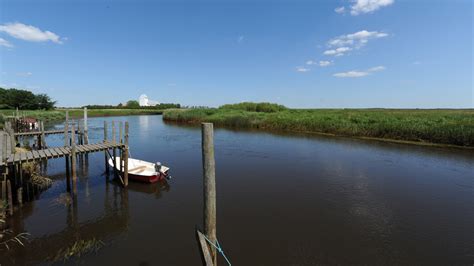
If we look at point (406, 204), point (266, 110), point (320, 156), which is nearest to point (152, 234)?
point (406, 204)

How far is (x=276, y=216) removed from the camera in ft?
31.4

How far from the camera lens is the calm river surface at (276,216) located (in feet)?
23.3

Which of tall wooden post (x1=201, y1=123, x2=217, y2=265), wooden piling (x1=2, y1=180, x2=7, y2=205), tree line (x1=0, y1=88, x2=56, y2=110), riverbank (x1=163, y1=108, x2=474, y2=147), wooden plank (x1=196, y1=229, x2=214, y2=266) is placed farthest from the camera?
tree line (x1=0, y1=88, x2=56, y2=110)

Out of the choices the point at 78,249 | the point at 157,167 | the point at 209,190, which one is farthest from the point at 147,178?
the point at 209,190

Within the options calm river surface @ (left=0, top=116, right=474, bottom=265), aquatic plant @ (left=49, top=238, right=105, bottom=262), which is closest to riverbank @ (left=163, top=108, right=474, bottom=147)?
calm river surface @ (left=0, top=116, right=474, bottom=265)

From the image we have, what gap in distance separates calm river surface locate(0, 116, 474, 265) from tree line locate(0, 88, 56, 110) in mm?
63742

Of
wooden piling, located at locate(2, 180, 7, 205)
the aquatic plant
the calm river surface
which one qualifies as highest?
wooden piling, located at locate(2, 180, 7, 205)

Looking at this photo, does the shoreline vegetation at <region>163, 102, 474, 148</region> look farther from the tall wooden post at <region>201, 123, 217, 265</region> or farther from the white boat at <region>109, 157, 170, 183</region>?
the tall wooden post at <region>201, 123, 217, 265</region>

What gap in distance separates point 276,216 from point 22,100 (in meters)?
78.7

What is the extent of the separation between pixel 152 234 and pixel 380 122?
2917 centimetres

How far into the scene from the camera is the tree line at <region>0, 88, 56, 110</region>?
6331cm

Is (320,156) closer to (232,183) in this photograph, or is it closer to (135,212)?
(232,183)

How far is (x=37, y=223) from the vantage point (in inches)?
336

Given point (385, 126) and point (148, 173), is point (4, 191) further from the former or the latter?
point (385, 126)
